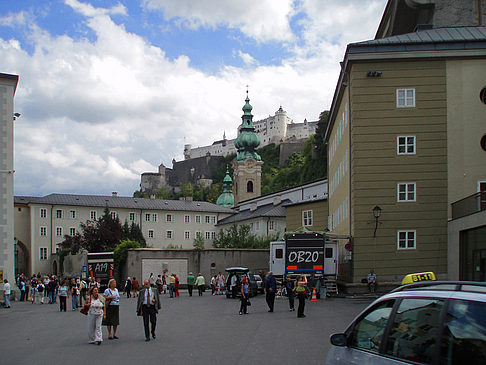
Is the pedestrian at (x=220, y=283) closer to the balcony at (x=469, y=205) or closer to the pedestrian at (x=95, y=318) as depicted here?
the balcony at (x=469, y=205)

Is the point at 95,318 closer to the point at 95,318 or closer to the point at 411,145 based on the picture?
the point at 95,318

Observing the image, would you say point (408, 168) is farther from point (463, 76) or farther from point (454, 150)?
point (463, 76)

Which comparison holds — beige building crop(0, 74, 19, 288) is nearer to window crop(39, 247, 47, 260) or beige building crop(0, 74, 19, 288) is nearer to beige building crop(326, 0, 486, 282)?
beige building crop(326, 0, 486, 282)

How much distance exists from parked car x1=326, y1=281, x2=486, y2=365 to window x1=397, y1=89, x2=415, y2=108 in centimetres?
2635

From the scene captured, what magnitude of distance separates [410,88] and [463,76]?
103 inches

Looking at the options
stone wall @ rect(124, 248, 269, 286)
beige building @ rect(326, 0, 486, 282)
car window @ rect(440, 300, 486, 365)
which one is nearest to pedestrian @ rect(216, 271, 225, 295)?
stone wall @ rect(124, 248, 269, 286)

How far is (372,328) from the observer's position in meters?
6.72

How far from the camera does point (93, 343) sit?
52.7 ft

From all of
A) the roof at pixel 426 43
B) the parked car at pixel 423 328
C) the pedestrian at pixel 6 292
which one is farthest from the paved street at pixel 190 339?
the roof at pixel 426 43

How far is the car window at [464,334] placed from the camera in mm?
5095

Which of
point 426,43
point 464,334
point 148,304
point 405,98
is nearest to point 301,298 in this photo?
point 148,304

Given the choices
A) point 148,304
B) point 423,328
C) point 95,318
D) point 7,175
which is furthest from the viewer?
point 7,175

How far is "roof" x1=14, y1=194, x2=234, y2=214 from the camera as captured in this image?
280 ft

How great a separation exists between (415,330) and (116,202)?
8691cm
